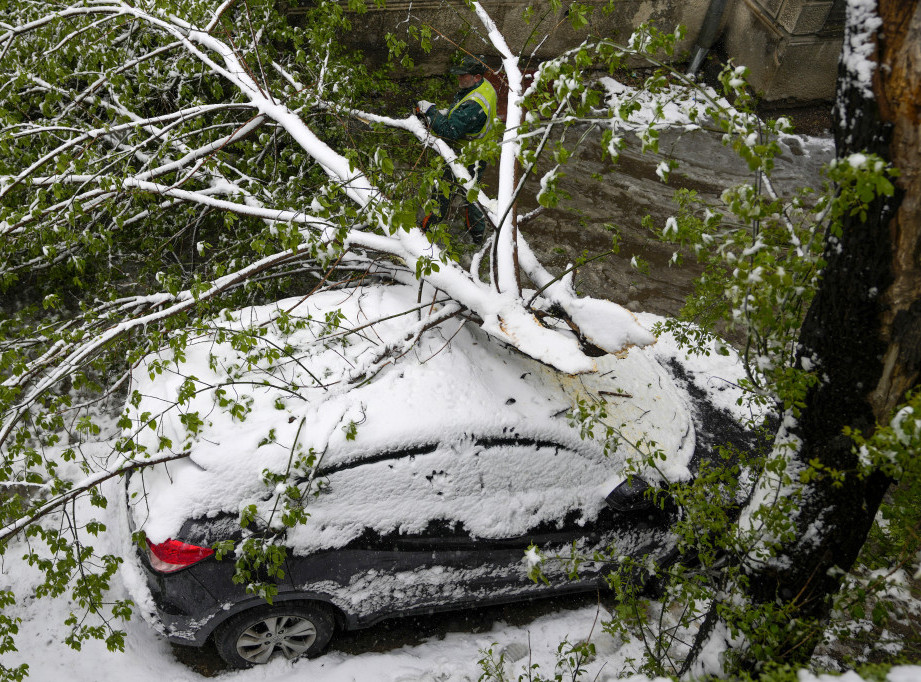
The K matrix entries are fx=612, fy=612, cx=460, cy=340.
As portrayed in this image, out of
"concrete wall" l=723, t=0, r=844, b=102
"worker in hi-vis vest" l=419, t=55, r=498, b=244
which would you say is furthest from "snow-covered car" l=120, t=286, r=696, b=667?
"concrete wall" l=723, t=0, r=844, b=102

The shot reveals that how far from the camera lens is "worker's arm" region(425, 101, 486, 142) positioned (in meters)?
5.15

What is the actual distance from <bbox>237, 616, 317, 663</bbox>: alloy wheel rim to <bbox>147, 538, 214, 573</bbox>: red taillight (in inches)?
22.3

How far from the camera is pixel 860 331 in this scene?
2074 millimetres

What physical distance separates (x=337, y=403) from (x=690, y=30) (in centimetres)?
822

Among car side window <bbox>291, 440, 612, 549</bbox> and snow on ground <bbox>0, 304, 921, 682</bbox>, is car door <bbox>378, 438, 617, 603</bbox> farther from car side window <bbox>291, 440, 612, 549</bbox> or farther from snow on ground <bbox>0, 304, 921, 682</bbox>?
snow on ground <bbox>0, 304, 921, 682</bbox>

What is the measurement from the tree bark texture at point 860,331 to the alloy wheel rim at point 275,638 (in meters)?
2.31

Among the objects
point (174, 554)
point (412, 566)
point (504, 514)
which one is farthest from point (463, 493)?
point (174, 554)

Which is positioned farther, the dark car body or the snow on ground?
the snow on ground

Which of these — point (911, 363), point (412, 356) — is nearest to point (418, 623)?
point (412, 356)

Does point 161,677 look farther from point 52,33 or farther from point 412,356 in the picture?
point 52,33

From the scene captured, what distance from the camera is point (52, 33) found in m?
5.06

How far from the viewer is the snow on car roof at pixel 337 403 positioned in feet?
9.82

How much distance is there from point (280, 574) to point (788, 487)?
2.21 metres

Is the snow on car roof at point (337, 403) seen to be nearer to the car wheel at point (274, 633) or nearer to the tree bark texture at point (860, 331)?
the car wheel at point (274, 633)
